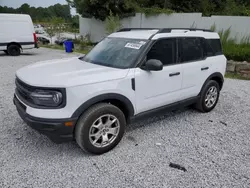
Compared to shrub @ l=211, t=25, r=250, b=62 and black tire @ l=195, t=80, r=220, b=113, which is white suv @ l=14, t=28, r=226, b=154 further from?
shrub @ l=211, t=25, r=250, b=62

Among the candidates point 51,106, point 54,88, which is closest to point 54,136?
point 51,106

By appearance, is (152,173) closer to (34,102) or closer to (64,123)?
(64,123)

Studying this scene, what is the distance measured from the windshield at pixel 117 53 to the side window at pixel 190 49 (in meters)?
0.80

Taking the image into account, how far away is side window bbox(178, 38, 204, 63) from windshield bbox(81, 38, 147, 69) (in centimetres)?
80

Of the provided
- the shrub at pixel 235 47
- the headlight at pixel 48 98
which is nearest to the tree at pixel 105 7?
the shrub at pixel 235 47

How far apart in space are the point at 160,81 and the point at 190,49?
1044mm

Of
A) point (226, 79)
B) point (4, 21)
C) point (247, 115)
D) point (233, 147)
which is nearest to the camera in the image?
point (233, 147)

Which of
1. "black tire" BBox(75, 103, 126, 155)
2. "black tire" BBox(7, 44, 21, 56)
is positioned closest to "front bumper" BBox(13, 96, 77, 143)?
"black tire" BBox(75, 103, 126, 155)

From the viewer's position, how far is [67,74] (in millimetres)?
2654

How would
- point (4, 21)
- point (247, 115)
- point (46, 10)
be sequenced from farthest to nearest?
point (46, 10) < point (4, 21) < point (247, 115)

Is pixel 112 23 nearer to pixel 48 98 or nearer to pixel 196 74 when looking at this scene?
pixel 196 74

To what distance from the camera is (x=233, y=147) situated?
3078 millimetres

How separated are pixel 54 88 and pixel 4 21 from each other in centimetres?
1133

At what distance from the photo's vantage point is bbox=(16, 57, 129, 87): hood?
2461 millimetres
